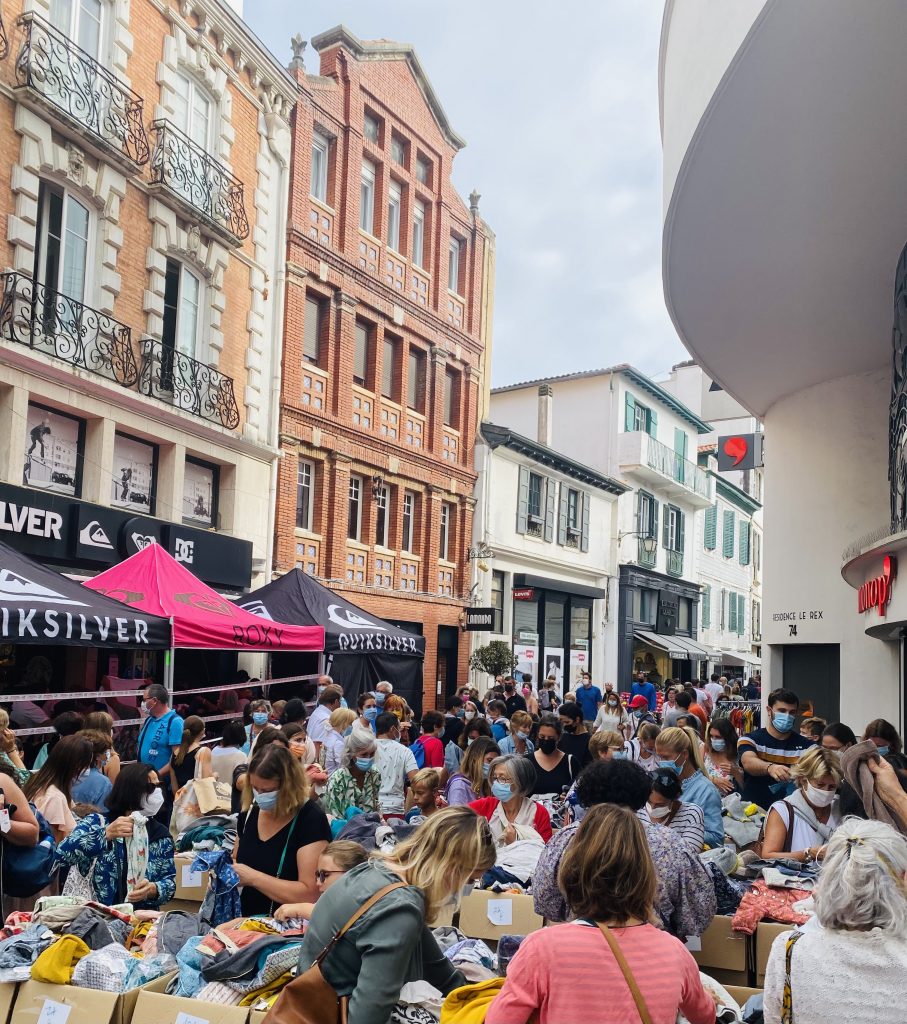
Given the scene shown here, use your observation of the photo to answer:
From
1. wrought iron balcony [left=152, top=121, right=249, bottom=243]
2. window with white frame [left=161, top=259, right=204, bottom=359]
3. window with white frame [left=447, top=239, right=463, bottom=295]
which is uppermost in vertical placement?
window with white frame [left=447, top=239, right=463, bottom=295]

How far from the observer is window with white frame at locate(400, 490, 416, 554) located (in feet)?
85.5

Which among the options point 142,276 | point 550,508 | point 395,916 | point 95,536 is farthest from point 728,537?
point 395,916

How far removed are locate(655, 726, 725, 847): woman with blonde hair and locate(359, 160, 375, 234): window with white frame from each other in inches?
775

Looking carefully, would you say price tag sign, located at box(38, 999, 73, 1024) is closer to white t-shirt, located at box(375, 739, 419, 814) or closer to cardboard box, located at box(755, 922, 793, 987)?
cardboard box, located at box(755, 922, 793, 987)

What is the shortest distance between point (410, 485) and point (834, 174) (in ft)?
53.0

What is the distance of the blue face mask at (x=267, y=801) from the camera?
Result: 547 centimetres

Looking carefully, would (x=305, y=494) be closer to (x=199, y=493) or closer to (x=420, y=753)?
(x=199, y=493)

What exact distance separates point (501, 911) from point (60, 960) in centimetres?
251

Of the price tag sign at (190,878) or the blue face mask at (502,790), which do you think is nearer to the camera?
the price tag sign at (190,878)

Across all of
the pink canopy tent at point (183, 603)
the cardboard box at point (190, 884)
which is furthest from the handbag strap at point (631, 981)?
the pink canopy tent at point (183, 603)

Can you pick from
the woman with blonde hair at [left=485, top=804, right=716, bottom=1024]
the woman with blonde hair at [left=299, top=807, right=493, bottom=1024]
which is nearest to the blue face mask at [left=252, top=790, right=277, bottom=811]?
the woman with blonde hair at [left=299, top=807, right=493, bottom=1024]

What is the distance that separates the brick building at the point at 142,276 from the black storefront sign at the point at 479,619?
8262 mm

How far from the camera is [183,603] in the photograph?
43.9 feet

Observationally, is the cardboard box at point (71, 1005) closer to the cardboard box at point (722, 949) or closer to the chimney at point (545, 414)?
the cardboard box at point (722, 949)
